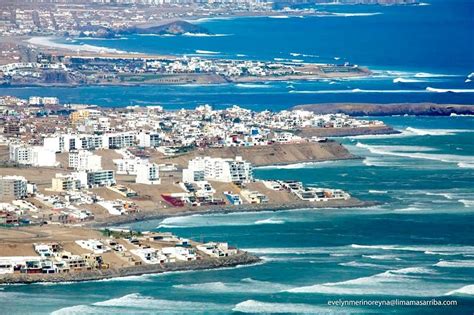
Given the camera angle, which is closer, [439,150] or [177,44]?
[439,150]

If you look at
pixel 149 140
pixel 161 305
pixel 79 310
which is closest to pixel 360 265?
pixel 161 305

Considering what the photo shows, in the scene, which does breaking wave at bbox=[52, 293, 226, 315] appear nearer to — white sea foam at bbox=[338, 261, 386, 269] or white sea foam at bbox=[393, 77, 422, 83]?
white sea foam at bbox=[338, 261, 386, 269]

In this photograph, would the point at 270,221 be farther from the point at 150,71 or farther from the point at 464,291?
the point at 150,71

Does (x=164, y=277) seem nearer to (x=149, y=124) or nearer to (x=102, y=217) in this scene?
(x=102, y=217)

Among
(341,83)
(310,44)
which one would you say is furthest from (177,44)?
(341,83)

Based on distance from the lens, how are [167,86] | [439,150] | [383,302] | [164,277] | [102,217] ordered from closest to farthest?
[383,302] < [164,277] < [102,217] < [439,150] < [167,86]

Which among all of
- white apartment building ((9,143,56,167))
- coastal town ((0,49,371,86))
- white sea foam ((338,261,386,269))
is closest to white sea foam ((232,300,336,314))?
white sea foam ((338,261,386,269))
